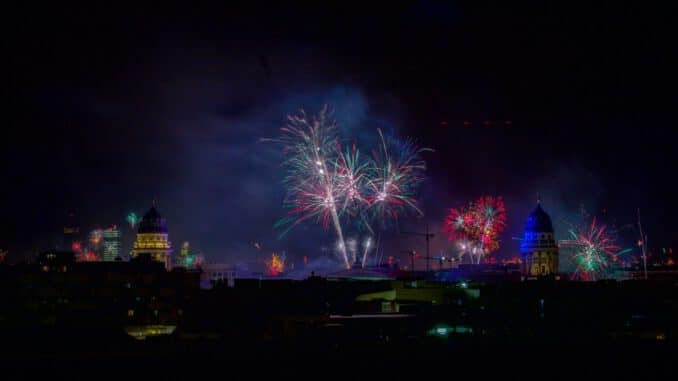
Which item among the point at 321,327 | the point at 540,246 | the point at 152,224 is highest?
the point at 152,224

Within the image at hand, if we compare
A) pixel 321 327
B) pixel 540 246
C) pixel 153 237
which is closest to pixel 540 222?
pixel 540 246

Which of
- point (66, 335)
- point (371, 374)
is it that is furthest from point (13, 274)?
point (371, 374)

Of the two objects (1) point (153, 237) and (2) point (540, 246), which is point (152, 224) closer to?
(1) point (153, 237)

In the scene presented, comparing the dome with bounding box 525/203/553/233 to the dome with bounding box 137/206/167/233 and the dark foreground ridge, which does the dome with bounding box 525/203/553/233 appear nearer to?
the dark foreground ridge

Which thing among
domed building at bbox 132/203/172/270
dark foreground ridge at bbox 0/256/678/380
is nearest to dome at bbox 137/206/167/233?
domed building at bbox 132/203/172/270

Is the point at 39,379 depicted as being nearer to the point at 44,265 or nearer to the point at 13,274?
the point at 13,274

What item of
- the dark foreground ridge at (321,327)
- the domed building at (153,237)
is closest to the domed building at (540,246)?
the dark foreground ridge at (321,327)
